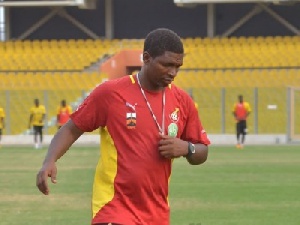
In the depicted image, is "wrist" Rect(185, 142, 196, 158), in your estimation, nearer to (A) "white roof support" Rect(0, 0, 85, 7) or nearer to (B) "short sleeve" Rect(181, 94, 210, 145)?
(B) "short sleeve" Rect(181, 94, 210, 145)

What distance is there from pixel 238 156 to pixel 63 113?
8.82m

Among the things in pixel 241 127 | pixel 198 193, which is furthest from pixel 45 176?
pixel 241 127

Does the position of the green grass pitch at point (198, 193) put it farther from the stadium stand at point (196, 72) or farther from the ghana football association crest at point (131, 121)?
the stadium stand at point (196, 72)

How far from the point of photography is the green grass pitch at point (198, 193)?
15.7 metres

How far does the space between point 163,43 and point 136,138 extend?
A: 0.70 metres

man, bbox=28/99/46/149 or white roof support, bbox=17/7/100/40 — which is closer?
man, bbox=28/99/46/149

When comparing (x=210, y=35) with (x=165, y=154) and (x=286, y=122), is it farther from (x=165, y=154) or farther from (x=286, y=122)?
(x=165, y=154)

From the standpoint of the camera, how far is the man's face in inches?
281

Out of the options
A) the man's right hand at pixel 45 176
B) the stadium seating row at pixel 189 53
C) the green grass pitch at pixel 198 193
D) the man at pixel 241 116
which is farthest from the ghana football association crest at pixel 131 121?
the stadium seating row at pixel 189 53

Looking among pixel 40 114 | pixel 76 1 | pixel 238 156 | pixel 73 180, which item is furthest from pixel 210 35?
pixel 73 180

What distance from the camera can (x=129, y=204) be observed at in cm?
723

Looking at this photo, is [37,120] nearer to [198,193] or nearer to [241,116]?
[241,116]

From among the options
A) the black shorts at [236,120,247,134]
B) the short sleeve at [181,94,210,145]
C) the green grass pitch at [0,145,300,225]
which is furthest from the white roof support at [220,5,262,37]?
the short sleeve at [181,94,210,145]

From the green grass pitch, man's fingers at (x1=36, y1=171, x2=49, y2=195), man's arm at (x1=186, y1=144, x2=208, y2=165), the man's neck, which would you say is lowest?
the green grass pitch
